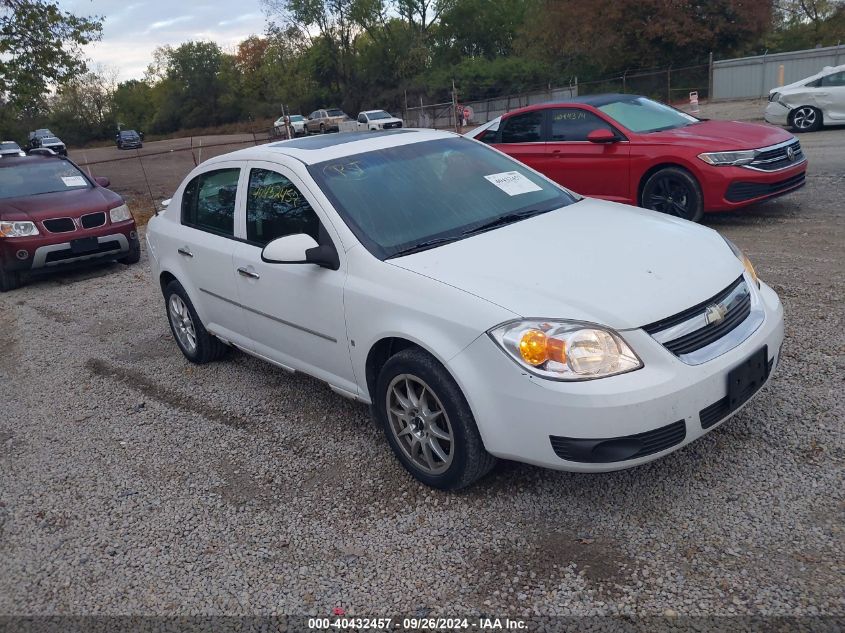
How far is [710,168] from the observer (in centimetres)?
777

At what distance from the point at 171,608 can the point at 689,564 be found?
2.07 metres

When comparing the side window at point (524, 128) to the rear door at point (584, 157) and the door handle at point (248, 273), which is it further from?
the door handle at point (248, 273)

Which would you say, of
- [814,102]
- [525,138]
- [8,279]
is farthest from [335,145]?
[814,102]

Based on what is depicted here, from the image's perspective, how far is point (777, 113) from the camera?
17.0 metres

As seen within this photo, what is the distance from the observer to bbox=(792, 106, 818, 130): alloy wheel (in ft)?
53.7

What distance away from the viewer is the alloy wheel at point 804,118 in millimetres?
16375

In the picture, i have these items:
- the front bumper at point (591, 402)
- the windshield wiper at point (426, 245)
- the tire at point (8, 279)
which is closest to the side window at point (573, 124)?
the windshield wiper at point (426, 245)

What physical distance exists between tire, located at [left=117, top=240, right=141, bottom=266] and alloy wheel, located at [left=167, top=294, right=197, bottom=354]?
4.52 metres

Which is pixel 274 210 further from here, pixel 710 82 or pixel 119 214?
pixel 710 82

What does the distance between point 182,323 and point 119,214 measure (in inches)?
186

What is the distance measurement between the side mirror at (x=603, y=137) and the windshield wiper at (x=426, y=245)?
514cm

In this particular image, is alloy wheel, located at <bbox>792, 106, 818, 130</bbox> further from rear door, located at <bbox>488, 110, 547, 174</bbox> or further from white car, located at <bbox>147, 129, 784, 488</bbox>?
white car, located at <bbox>147, 129, 784, 488</bbox>

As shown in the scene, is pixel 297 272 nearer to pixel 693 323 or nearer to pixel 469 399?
pixel 469 399

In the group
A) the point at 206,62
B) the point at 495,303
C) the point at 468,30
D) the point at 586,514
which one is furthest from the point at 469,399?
the point at 206,62
